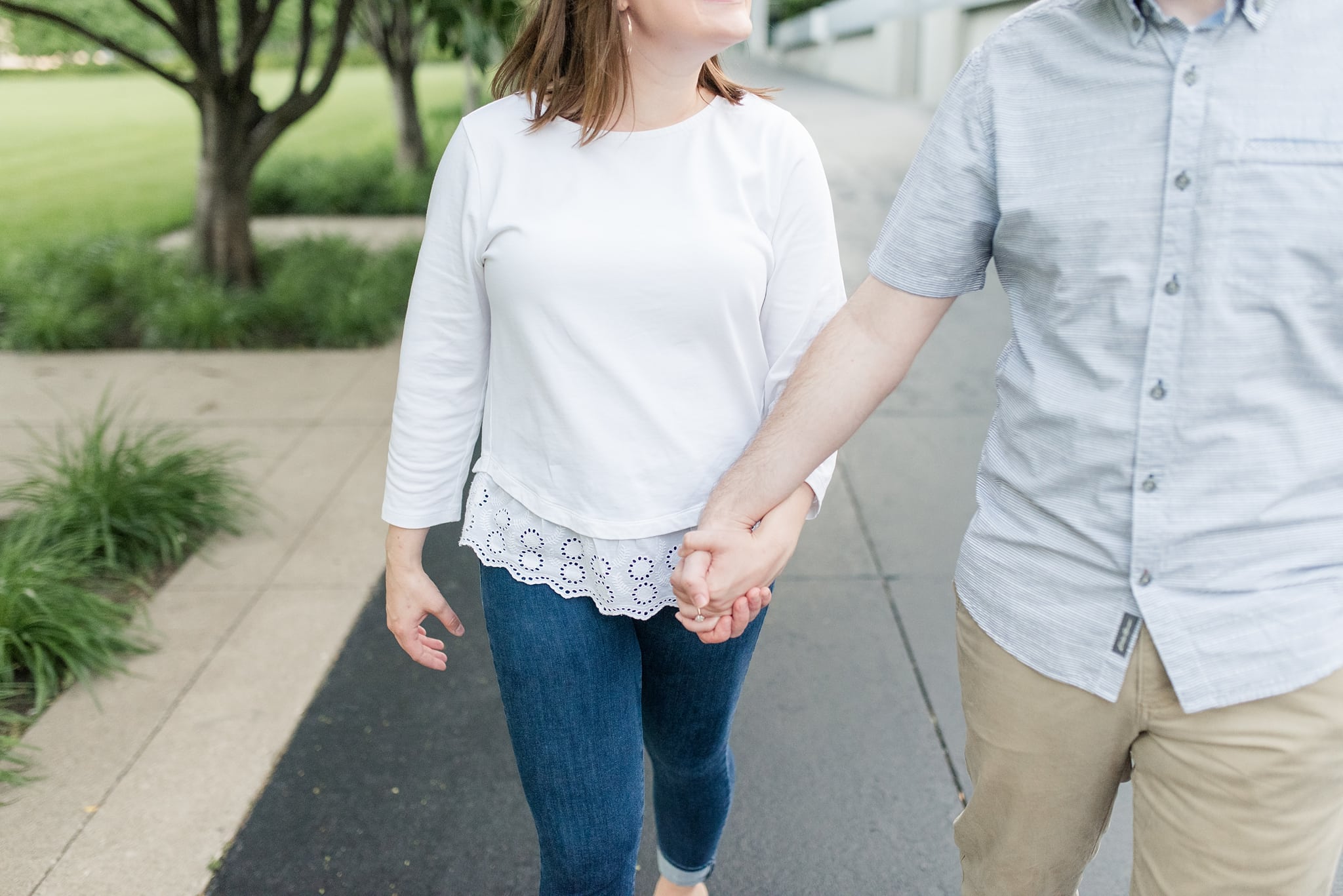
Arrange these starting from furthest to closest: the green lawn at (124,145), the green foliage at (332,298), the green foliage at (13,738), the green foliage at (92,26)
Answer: the green foliage at (92,26) < the green lawn at (124,145) < the green foliage at (332,298) < the green foliage at (13,738)

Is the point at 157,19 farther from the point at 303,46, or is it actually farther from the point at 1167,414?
the point at 1167,414

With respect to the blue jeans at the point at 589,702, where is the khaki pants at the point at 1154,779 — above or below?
above

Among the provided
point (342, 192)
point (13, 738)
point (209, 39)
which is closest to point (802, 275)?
point (13, 738)

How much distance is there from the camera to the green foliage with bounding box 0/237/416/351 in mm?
7016

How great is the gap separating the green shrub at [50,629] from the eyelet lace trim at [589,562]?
84.2 inches

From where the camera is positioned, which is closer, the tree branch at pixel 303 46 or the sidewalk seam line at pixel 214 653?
the sidewalk seam line at pixel 214 653

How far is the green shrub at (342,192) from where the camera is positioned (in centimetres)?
1227

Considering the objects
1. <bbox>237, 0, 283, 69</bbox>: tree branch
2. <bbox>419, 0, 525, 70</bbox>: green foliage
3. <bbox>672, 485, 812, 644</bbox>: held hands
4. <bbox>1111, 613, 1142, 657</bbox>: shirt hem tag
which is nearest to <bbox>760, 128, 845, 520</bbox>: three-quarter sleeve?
<bbox>672, 485, 812, 644</bbox>: held hands

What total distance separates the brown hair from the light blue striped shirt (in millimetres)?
495

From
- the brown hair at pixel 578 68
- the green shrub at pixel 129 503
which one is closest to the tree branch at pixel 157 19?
the green shrub at pixel 129 503

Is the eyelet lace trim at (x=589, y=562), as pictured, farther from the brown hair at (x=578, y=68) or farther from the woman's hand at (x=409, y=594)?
the brown hair at (x=578, y=68)

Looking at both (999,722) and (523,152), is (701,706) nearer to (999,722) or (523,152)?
(999,722)

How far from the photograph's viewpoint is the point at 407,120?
1319 centimetres

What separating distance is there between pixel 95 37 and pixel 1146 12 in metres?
7.08
